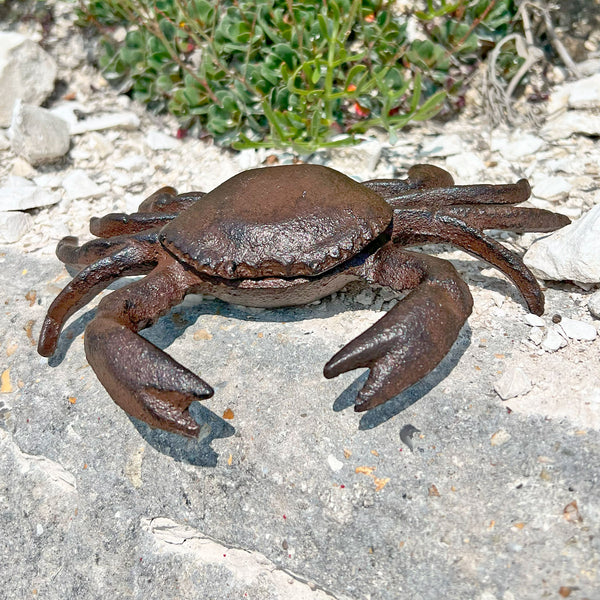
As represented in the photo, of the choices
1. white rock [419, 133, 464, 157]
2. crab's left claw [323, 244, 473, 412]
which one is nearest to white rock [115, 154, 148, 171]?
white rock [419, 133, 464, 157]

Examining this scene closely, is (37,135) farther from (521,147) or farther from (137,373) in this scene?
(521,147)

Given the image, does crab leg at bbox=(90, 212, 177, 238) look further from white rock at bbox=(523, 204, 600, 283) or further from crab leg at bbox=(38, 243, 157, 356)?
white rock at bbox=(523, 204, 600, 283)

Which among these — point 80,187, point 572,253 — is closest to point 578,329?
point 572,253

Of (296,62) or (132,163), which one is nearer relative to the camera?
(296,62)

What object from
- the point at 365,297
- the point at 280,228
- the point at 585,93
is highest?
the point at 280,228

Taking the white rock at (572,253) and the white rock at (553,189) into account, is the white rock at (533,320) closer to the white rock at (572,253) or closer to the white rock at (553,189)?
the white rock at (572,253)

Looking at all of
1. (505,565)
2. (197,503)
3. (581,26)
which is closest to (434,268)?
(505,565)
